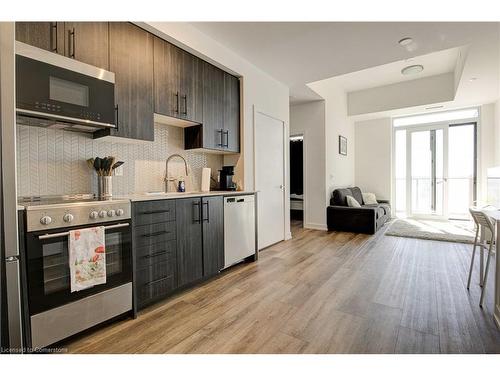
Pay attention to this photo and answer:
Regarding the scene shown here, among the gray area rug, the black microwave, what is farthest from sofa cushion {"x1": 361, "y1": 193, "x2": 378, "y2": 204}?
the black microwave

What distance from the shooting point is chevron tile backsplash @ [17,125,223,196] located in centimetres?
183

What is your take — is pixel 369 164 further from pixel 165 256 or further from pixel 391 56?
pixel 165 256

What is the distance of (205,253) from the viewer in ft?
8.34

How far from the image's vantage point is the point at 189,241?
2371 millimetres

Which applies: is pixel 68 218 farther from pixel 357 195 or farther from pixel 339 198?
pixel 357 195

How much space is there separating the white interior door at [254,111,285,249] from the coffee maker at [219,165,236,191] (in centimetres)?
43

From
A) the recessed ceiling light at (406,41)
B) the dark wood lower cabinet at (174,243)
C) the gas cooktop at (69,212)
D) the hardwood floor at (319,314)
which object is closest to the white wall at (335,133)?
the recessed ceiling light at (406,41)

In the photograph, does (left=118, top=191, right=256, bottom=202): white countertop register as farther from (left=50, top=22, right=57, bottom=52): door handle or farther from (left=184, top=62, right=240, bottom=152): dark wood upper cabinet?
(left=50, top=22, right=57, bottom=52): door handle

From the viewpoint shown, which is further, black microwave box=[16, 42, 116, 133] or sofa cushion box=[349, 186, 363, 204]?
sofa cushion box=[349, 186, 363, 204]

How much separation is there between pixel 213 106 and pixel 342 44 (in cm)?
170

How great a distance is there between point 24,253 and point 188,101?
1.91 metres

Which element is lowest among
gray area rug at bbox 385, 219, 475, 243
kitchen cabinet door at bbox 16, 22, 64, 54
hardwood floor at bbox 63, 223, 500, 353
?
hardwood floor at bbox 63, 223, 500, 353

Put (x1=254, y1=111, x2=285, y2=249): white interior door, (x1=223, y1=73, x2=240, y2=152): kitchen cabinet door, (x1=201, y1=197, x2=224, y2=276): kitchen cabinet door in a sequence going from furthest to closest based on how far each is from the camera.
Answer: (x1=254, y1=111, x2=285, y2=249): white interior door < (x1=223, y1=73, x2=240, y2=152): kitchen cabinet door < (x1=201, y1=197, x2=224, y2=276): kitchen cabinet door

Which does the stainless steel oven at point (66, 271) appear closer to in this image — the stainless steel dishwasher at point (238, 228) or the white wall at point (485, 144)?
the stainless steel dishwasher at point (238, 228)
